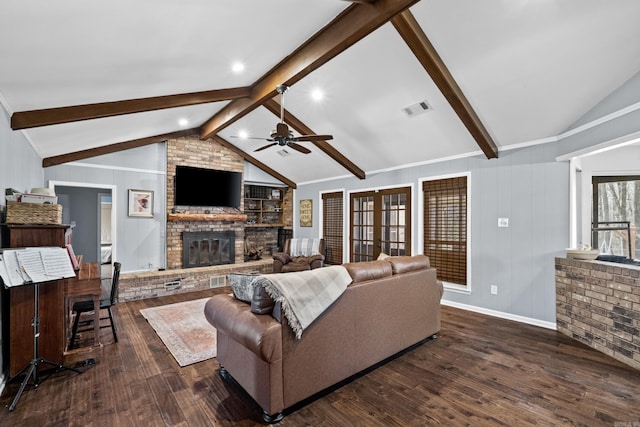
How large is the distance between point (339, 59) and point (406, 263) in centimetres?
250

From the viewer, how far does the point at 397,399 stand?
229 cm

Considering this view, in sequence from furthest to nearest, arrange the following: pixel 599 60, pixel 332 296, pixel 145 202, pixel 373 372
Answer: pixel 145 202 → pixel 599 60 → pixel 373 372 → pixel 332 296

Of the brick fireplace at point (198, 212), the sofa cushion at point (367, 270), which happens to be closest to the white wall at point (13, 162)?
the brick fireplace at point (198, 212)

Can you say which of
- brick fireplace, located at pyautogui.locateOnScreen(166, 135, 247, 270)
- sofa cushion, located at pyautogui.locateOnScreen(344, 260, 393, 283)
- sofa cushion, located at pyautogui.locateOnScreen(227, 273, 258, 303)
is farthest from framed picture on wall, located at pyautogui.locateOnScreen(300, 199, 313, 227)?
sofa cushion, located at pyautogui.locateOnScreen(227, 273, 258, 303)

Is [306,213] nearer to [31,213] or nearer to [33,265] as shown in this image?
[31,213]

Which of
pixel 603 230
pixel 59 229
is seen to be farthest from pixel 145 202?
pixel 603 230

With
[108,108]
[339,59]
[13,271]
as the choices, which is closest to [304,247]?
[339,59]

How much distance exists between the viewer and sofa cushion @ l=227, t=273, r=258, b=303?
7.54ft

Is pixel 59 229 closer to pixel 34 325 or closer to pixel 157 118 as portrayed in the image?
pixel 34 325

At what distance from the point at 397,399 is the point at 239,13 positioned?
3.25m

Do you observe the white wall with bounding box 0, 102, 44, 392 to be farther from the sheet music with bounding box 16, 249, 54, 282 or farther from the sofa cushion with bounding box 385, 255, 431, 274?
the sofa cushion with bounding box 385, 255, 431, 274

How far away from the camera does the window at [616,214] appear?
4.55 metres

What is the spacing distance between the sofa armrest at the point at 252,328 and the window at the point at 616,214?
5.09m

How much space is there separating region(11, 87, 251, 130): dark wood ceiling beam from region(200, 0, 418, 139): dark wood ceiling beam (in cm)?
→ 44
